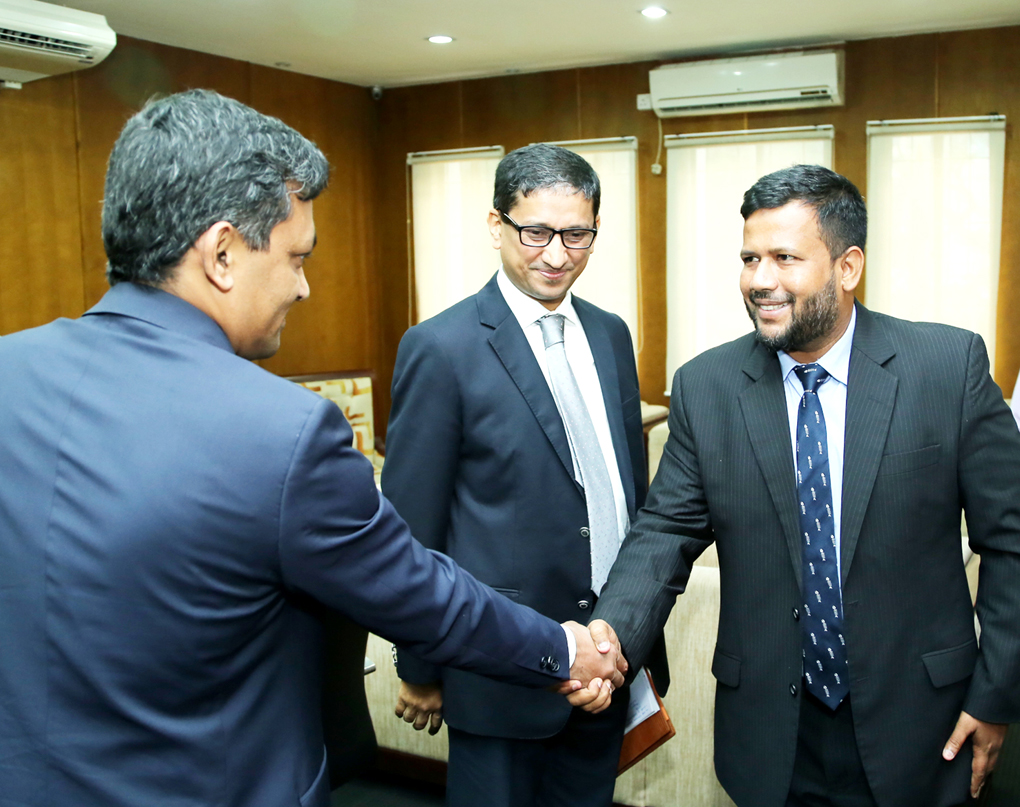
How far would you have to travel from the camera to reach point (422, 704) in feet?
5.92

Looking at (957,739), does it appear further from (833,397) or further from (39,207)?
(39,207)

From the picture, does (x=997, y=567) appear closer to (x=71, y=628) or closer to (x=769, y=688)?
(x=769, y=688)

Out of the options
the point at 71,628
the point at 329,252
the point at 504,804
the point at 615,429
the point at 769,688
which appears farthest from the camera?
the point at 329,252

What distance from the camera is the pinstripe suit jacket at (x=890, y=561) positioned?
4.93 ft

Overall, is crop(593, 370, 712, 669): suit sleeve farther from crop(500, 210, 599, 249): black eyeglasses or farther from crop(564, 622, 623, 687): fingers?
crop(500, 210, 599, 249): black eyeglasses

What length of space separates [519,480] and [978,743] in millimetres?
916

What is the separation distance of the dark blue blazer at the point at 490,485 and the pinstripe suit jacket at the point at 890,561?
303mm

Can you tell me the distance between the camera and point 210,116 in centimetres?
109

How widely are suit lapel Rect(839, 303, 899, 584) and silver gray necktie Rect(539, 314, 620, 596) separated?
47 centimetres

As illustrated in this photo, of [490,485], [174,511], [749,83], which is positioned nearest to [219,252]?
[174,511]

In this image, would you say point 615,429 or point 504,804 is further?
point 615,429

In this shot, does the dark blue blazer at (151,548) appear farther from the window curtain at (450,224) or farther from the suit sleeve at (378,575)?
the window curtain at (450,224)

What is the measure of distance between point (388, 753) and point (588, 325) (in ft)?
5.44

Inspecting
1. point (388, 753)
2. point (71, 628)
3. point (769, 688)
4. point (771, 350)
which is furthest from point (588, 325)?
point (388, 753)
